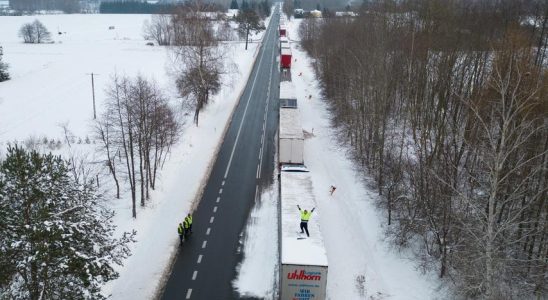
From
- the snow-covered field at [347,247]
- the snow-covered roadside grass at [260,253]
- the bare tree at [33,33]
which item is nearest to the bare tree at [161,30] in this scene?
the bare tree at [33,33]

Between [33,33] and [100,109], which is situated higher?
[33,33]

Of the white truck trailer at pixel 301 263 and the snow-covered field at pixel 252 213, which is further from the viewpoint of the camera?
the snow-covered field at pixel 252 213

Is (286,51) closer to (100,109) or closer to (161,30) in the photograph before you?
(100,109)

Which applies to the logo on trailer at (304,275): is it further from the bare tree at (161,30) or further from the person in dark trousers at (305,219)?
the bare tree at (161,30)

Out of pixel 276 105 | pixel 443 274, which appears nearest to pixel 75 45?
pixel 276 105

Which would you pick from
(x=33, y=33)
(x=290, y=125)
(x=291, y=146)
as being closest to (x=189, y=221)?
(x=291, y=146)

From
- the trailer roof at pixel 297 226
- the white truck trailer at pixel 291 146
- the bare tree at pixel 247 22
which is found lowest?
the trailer roof at pixel 297 226
